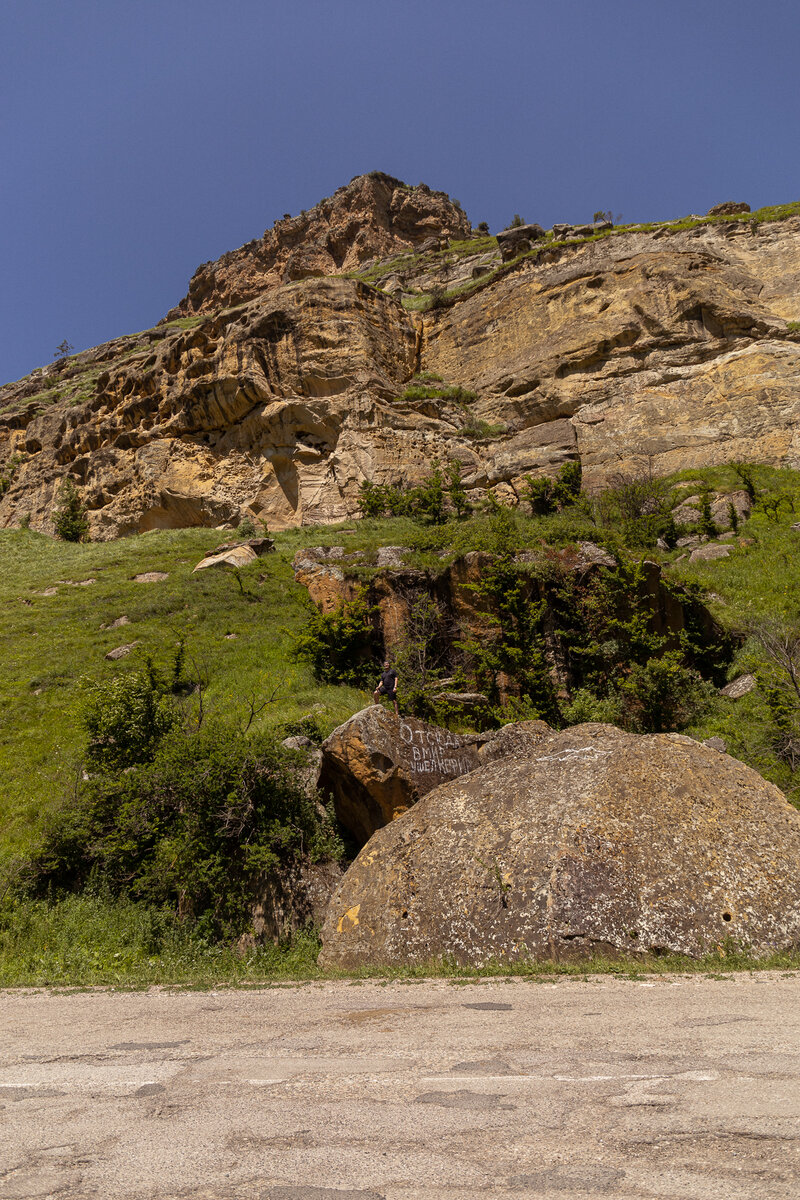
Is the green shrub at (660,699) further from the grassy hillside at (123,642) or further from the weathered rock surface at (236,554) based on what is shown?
the weathered rock surface at (236,554)

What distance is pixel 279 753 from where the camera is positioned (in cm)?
954

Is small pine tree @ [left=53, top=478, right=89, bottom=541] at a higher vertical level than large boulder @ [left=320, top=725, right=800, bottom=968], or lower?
higher

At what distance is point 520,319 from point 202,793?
108ft

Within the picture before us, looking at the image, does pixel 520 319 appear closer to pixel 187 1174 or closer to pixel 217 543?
pixel 217 543

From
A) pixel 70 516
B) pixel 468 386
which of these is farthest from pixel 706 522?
pixel 70 516

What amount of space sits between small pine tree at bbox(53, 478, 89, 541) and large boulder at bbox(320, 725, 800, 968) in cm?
3521

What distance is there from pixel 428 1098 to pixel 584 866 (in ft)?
12.1

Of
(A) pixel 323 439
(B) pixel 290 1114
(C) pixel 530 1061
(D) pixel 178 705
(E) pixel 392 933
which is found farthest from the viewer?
(A) pixel 323 439

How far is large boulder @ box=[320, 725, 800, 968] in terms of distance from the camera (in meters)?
6.42

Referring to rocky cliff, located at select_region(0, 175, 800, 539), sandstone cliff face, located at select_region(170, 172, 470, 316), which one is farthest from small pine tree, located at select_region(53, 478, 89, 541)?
sandstone cliff face, located at select_region(170, 172, 470, 316)

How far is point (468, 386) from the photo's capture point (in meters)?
35.7

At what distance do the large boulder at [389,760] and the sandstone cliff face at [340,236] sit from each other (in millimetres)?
63679

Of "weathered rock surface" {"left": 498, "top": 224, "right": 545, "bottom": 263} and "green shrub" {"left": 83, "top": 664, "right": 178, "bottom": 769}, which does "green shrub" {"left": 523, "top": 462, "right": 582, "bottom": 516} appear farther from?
"weathered rock surface" {"left": 498, "top": 224, "right": 545, "bottom": 263}

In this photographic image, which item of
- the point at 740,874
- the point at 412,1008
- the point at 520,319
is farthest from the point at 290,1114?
the point at 520,319
